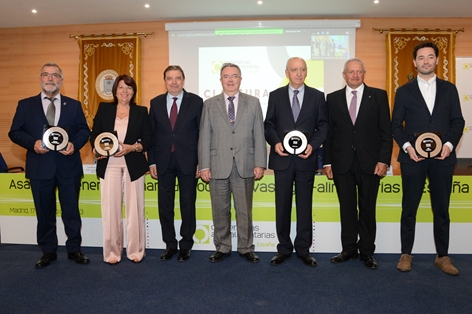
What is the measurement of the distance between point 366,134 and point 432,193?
75cm

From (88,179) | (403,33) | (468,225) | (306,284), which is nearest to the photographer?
(306,284)

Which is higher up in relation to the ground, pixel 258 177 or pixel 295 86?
pixel 295 86

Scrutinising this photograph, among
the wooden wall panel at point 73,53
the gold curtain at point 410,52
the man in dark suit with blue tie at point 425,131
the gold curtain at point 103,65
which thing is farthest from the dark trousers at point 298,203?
the gold curtain at point 103,65

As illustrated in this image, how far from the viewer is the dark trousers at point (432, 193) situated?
10.2 feet

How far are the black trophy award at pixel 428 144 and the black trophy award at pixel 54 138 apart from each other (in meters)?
2.98

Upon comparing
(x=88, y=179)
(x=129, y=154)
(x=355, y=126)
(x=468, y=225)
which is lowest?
(x=468, y=225)

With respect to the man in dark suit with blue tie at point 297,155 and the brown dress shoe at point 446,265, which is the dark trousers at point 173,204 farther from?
the brown dress shoe at point 446,265

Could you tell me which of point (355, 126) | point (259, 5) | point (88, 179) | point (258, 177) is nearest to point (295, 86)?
point (355, 126)

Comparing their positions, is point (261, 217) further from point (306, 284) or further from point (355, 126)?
point (355, 126)

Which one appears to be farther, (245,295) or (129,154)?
(129,154)

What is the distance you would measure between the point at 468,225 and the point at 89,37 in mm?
7089

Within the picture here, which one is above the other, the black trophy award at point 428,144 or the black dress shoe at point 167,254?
the black trophy award at point 428,144

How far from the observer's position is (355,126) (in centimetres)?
327

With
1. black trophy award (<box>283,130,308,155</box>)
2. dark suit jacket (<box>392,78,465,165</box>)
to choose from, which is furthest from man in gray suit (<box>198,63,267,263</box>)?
dark suit jacket (<box>392,78,465,165</box>)
